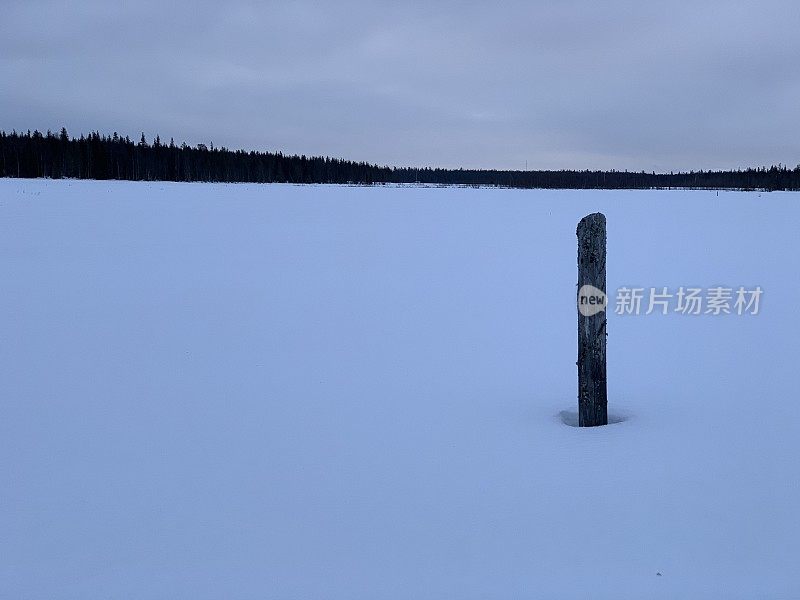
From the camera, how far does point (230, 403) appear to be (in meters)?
5.57

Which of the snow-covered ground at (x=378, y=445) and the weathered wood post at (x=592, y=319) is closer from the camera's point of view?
the snow-covered ground at (x=378, y=445)

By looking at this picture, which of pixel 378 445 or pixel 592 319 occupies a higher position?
pixel 592 319

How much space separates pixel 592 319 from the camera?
4855mm

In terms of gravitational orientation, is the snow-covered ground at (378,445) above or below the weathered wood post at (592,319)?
below

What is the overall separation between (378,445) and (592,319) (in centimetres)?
189

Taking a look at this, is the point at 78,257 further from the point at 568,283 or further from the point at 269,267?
the point at 568,283

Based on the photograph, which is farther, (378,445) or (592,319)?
(592,319)

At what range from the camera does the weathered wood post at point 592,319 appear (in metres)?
4.79

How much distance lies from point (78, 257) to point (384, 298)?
702 centimetres

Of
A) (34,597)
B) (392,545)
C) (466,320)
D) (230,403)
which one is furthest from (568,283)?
(34,597)

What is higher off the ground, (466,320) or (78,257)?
(78,257)

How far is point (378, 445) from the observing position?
470cm

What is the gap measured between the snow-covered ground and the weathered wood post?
221mm

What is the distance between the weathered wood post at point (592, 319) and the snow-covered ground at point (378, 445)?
0.22 metres
